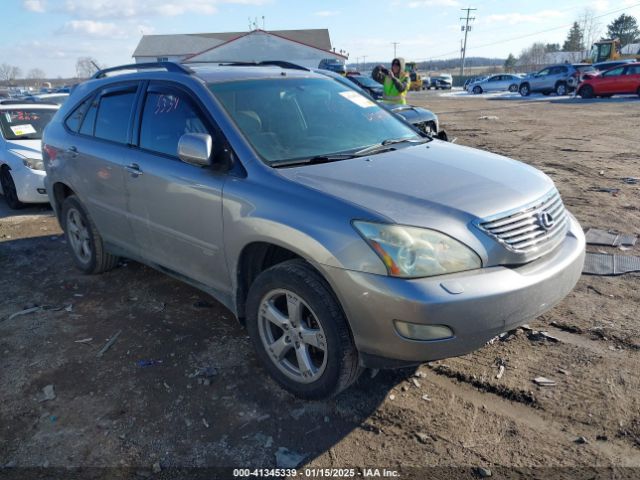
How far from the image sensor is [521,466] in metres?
2.45

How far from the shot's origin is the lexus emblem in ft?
9.27

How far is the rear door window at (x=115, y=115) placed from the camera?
4.07 meters

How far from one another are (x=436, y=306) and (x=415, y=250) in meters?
0.29

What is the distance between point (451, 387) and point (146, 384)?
1910 mm

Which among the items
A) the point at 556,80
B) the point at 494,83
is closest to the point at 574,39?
the point at 494,83

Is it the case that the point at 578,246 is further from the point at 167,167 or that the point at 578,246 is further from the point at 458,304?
the point at 167,167

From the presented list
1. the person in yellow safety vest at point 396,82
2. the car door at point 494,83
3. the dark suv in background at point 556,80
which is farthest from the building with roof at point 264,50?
the person in yellow safety vest at point 396,82

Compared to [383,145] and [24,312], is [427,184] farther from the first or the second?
[24,312]

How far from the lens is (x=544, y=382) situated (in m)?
3.04

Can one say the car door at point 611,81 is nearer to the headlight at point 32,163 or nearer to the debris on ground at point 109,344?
the headlight at point 32,163

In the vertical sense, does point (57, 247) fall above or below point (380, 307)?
below

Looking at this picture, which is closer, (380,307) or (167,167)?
(380,307)

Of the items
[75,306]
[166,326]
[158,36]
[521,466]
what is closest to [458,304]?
[521,466]

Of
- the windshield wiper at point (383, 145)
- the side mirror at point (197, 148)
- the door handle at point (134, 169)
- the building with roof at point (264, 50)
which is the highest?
the building with roof at point (264, 50)
